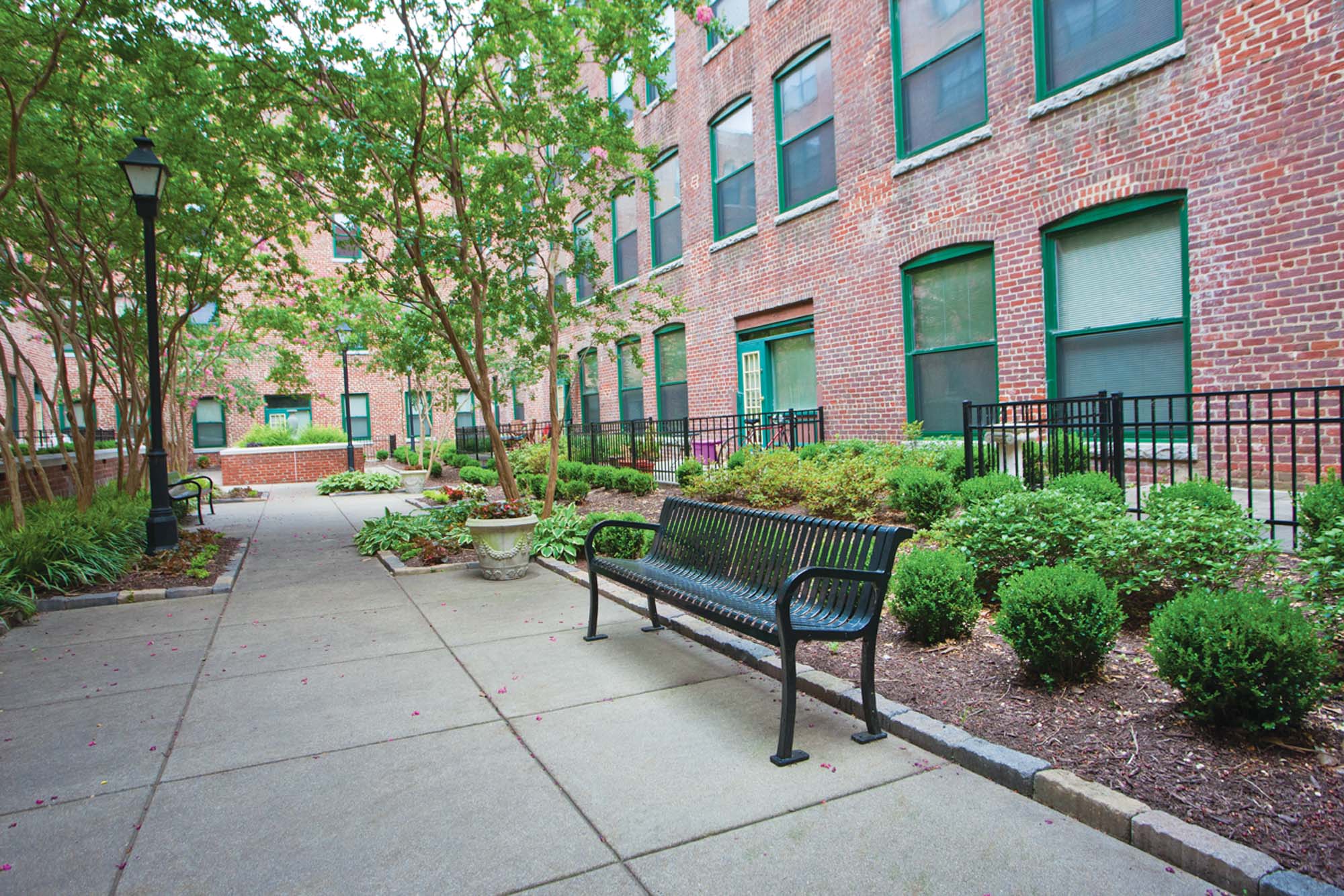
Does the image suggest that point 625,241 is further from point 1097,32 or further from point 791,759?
point 791,759

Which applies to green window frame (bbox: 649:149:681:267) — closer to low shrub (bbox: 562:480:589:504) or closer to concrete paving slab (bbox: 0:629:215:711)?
low shrub (bbox: 562:480:589:504)

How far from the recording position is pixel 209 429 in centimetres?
3216

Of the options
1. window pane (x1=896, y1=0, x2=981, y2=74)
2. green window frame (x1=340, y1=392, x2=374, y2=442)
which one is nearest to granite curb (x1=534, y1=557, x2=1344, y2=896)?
window pane (x1=896, y1=0, x2=981, y2=74)

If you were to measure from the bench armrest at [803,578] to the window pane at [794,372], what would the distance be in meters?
10.2

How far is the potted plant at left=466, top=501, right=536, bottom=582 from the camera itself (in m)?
7.77

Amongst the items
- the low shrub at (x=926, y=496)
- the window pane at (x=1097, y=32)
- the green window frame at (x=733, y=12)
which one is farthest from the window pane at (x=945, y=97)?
the low shrub at (x=926, y=496)

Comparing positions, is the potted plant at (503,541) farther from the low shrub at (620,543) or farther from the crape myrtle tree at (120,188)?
the crape myrtle tree at (120,188)

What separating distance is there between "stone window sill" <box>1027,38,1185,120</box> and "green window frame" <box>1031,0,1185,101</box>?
0.13 m

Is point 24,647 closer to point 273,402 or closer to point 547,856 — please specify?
point 547,856

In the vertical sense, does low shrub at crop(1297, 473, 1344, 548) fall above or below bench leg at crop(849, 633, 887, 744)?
above

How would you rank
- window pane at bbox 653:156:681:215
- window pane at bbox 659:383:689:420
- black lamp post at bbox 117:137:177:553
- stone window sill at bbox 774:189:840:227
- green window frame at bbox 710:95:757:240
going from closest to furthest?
black lamp post at bbox 117:137:177:553 → stone window sill at bbox 774:189:840:227 → green window frame at bbox 710:95:757:240 → window pane at bbox 653:156:681:215 → window pane at bbox 659:383:689:420

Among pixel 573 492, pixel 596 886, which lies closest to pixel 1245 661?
pixel 596 886

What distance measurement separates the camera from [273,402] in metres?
→ 32.7

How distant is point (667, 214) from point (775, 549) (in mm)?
14504
